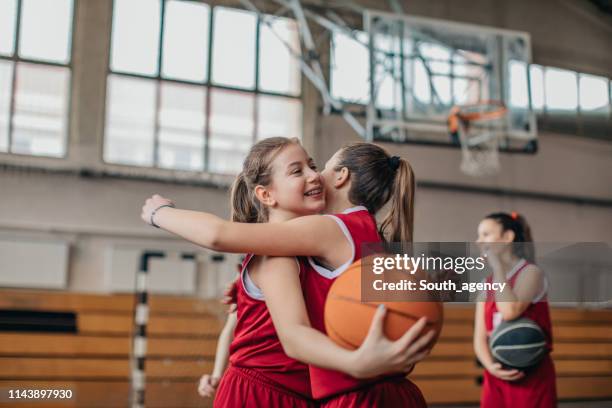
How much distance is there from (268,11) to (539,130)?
4.06m

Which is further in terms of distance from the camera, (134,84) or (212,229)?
(134,84)

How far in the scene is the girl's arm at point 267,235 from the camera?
168 cm

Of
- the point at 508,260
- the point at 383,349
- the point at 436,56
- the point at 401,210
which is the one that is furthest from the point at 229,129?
the point at 383,349

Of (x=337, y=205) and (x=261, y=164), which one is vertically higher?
(x=261, y=164)

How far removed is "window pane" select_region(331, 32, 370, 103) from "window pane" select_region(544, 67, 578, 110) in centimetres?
283

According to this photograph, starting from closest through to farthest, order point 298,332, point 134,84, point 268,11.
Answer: point 298,332
point 134,84
point 268,11

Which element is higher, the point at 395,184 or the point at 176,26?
the point at 176,26

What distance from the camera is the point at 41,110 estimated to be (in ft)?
25.6

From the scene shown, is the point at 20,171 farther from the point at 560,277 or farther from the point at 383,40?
the point at 560,277

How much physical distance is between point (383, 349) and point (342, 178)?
642 millimetres

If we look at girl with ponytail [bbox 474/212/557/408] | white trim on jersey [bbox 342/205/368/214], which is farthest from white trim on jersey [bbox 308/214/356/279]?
girl with ponytail [bbox 474/212/557/408]

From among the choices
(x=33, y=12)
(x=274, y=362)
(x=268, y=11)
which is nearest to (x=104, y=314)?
(x=33, y=12)

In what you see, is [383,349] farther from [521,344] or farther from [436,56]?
[436,56]

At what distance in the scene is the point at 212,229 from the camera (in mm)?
1679
